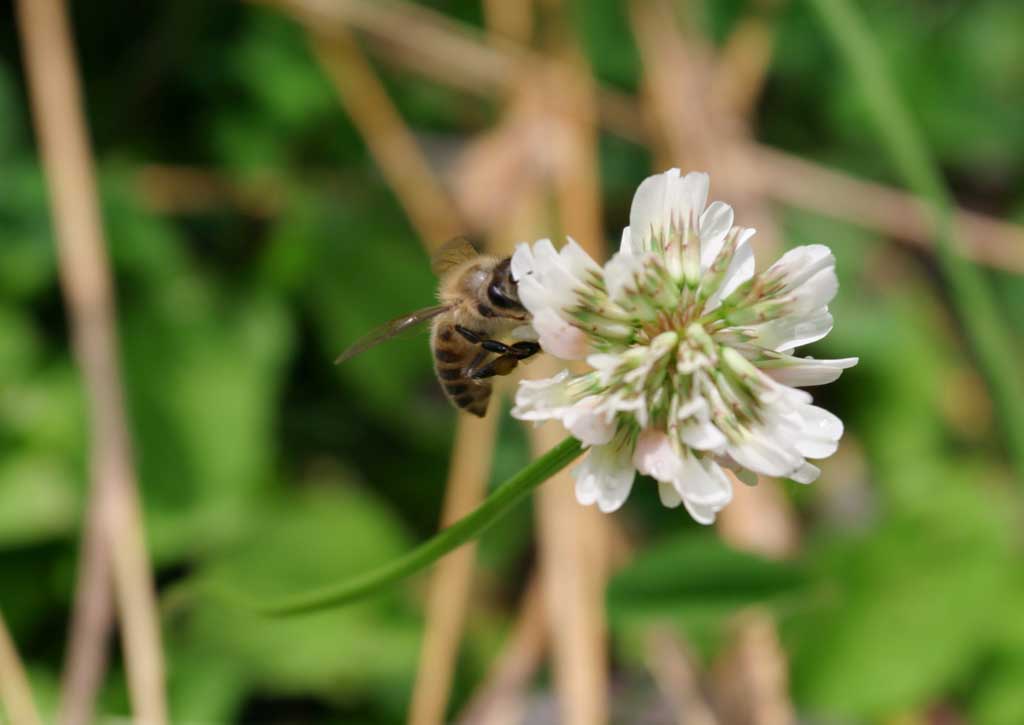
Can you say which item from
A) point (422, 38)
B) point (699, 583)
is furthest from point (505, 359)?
point (422, 38)

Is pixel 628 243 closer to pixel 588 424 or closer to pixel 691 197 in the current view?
pixel 691 197

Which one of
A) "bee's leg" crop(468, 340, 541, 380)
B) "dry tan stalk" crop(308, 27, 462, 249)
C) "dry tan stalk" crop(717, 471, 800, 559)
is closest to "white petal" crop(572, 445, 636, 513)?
"bee's leg" crop(468, 340, 541, 380)

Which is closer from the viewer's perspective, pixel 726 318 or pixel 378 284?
pixel 726 318

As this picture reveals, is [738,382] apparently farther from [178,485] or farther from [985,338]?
[178,485]

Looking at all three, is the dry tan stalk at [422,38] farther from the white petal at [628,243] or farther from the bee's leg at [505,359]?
the white petal at [628,243]

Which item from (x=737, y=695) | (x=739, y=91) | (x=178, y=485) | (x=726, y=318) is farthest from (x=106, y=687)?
(x=739, y=91)
